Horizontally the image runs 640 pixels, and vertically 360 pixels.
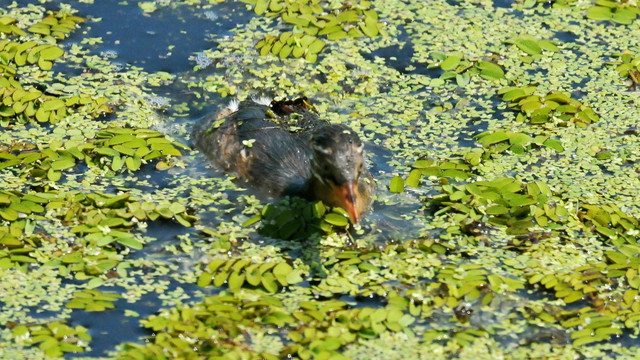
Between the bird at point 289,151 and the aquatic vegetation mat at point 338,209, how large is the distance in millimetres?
191

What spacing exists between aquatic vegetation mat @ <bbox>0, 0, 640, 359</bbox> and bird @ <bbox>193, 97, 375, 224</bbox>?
0.19m

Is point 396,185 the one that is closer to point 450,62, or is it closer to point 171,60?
point 450,62

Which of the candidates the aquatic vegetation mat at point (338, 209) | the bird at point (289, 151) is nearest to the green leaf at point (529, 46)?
the aquatic vegetation mat at point (338, 209)

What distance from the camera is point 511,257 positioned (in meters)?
8.47

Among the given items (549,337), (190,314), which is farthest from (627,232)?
(190,314)

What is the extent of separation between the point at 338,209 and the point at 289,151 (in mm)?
1077

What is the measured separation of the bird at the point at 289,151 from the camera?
27.8 feet

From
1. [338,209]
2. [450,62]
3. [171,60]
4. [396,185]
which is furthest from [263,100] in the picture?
[338,209]

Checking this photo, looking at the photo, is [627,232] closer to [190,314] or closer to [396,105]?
[396,105]

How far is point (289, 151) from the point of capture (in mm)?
9586

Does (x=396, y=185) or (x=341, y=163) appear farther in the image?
(x=396, y=185)

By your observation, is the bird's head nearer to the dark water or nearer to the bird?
the bird

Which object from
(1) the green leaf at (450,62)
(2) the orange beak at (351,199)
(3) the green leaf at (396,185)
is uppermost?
(2) the orange beak at (351,199)

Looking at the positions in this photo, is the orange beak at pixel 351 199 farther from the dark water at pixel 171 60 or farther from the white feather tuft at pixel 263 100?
the white feather tuft at pixel 263 100
